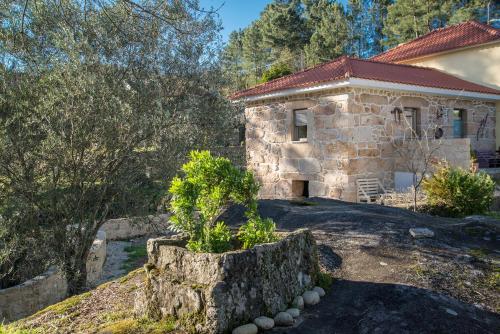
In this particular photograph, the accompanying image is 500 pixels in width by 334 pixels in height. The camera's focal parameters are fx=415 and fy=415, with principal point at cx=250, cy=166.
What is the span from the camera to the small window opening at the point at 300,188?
1284cm

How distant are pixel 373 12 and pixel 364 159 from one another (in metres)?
35.0

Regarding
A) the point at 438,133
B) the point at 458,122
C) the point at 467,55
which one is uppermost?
the point at 467,55

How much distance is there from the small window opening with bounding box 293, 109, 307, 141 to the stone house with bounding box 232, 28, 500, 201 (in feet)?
0.10

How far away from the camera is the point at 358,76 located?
10.9 m

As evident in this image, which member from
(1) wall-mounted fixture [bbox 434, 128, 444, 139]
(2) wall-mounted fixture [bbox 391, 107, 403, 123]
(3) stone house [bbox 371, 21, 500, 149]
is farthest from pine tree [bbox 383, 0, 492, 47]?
(2) wall-mounted fixture [bbox 391, 107, 403, 123]

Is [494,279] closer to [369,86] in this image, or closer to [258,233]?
[258,233]

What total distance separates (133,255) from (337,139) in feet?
20.0

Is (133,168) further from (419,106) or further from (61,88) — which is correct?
(419,106)


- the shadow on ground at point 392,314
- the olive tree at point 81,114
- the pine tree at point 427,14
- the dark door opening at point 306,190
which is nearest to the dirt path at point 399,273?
the shadow on ground at point 392,314

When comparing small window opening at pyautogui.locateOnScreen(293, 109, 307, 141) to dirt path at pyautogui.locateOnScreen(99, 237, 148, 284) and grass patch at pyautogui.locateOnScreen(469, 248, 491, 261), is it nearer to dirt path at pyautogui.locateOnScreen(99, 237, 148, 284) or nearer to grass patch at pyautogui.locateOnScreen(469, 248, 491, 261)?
dirt path at pyautogui.locateOnScreen(99, 237, 148, 284)

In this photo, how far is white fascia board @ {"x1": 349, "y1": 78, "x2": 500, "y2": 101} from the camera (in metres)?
11.0

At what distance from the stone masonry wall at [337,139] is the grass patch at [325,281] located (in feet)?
24.3

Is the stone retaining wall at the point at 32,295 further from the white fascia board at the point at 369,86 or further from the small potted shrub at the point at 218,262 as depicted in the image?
the white fascia board at the point at 369,86

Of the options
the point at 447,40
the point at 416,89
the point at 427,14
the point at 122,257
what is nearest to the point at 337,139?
the point at 416,89
